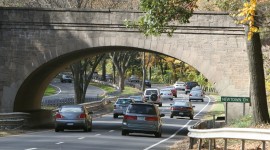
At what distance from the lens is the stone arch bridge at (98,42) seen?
107 ft

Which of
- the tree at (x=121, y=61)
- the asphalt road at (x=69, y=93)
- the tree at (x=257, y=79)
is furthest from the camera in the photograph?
the tree at (x=121, y=61)

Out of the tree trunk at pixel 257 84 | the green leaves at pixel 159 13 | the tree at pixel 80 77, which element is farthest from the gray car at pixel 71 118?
the tree at pixel 80 77

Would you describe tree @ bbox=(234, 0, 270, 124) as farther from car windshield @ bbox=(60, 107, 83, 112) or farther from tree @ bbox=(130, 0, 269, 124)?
car windshield @ bbox=(60, 107, 83, 112)

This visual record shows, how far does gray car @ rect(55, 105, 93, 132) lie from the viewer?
31.0m

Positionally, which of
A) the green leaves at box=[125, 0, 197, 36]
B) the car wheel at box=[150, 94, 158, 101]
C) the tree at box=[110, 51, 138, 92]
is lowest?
the car wheel at box=[150, 94, 158, 101]

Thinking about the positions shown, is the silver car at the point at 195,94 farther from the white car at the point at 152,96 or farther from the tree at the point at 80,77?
the tree at the point at 80,77

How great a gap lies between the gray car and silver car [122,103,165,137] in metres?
2.15

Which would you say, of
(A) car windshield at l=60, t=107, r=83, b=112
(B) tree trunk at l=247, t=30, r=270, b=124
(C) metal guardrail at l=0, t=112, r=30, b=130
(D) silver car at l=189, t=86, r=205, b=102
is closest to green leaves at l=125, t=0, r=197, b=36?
(B) tree trunk at l=247, t=30, r=270, b=124

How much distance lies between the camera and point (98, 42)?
112 ft

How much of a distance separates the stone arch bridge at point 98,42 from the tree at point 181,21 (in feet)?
31.7

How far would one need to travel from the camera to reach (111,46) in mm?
34500

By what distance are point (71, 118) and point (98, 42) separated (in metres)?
4.89

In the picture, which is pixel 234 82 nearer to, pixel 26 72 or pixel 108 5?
pixel 26 72

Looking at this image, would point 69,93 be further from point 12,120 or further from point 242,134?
point 242,134
